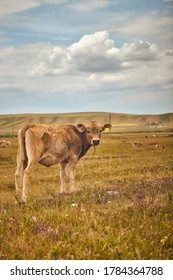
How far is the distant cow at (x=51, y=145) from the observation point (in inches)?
412

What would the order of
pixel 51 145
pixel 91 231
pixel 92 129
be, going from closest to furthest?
pixel 91 231
pixel 51 145
pixel 92 129

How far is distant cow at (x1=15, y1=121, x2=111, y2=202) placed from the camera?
1046 cm

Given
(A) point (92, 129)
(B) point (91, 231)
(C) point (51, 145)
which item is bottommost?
(B) point (91, 231)

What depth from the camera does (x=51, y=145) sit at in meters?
11.2

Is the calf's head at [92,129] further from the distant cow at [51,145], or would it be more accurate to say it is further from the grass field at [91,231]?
the grass field at [91,231]

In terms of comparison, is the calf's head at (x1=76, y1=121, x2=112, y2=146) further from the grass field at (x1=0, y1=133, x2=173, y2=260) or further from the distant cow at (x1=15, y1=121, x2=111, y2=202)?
the grass field at (x1=0, y1=133, x2=173, y2=260)

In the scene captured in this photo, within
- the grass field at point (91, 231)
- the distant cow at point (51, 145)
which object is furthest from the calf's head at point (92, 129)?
the grass field at point (91, 231)

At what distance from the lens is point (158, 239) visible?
17.9 ft

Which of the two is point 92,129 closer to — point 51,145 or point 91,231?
point 51,145

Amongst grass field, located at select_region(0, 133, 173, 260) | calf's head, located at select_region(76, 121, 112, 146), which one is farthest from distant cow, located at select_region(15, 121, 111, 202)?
grass field, located at select_region(0, 133, 173, 260)

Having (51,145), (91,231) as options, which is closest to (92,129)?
(51,145)
